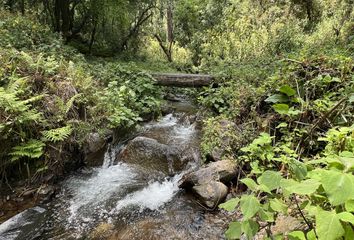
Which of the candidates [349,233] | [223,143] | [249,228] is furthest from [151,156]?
[349,233]

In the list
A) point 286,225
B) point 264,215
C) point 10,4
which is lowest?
point 286,225

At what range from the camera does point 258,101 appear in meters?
5.74

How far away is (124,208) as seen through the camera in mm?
4551

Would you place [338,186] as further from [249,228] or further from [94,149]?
[94,149]

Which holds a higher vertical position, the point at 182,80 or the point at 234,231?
the point at 234,231

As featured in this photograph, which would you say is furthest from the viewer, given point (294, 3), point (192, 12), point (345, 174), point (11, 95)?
point (192, 12)

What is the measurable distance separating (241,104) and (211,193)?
265 centimetres

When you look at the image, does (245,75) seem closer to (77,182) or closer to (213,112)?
(213,112)

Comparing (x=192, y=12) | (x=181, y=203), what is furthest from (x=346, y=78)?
(x=192, y=12)

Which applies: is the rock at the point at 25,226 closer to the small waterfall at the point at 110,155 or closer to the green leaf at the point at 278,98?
the small waterfall at the point at 110,155

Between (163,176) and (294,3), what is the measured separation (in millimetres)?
13116

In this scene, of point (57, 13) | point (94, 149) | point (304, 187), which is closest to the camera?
point (304, 187)

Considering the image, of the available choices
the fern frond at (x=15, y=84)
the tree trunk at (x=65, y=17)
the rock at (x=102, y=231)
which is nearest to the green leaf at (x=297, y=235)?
the rock at (x=102, y=231)

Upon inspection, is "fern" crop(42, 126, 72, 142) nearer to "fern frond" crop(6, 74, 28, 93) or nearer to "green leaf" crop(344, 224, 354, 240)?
"fern frond" crop(6, 74, 28, 93)
